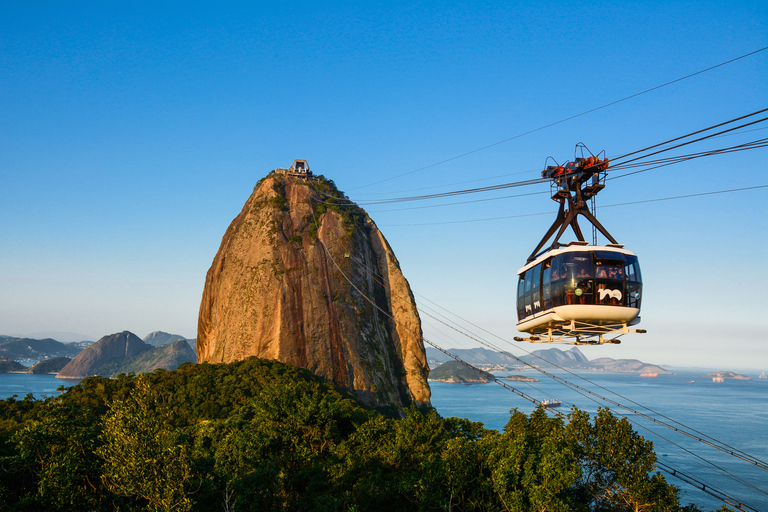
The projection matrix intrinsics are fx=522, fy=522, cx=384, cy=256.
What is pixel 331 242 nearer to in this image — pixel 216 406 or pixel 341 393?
pixel 341 393

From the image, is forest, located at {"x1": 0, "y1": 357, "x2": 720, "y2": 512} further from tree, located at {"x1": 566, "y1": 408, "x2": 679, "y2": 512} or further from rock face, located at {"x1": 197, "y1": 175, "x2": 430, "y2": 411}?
rock face, located at {"x1": 197, "y1": 175, "x2": 430, "y2": 411}

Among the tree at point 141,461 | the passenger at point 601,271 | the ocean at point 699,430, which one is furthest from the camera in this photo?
the ocean at point 699,430

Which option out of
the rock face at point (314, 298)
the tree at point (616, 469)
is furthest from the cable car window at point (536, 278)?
the rock face at point (314, 298)

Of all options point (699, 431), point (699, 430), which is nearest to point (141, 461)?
point (699, 431)

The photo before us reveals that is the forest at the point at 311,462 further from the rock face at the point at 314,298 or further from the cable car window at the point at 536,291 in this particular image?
the rock face at the point at 314,298

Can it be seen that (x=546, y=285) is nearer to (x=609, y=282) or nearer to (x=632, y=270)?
(x=609, y=282)

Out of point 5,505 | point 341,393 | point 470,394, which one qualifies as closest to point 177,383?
point 341,393
